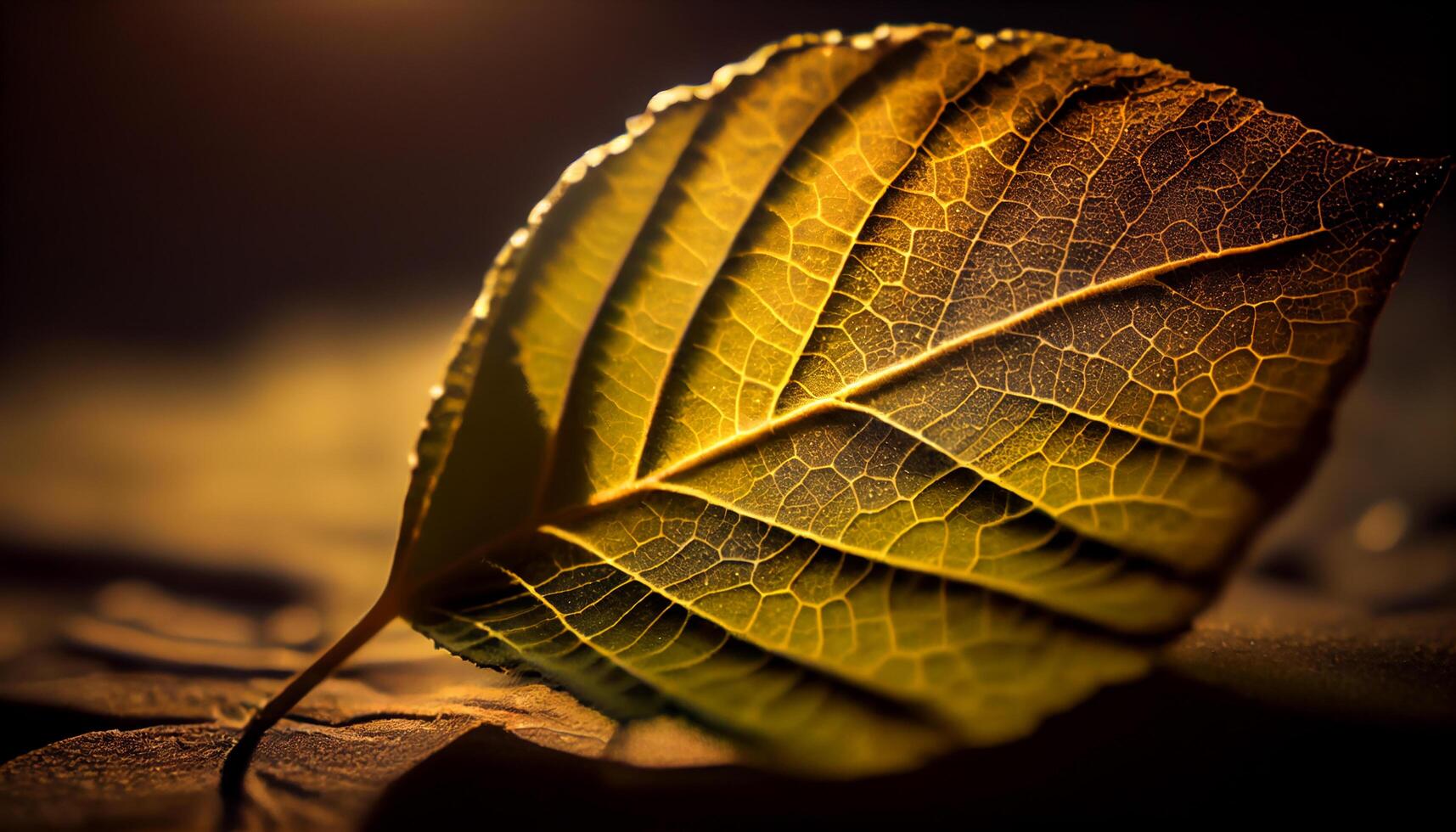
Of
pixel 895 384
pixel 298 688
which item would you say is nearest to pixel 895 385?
pixel 895 384

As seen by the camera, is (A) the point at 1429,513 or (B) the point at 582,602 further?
(A) the point at 1429,513

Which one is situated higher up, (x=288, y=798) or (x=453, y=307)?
(x=453, y=307)

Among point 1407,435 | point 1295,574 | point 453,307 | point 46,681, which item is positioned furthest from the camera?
point 453,307

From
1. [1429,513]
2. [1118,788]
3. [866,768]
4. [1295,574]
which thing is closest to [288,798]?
[866,768]

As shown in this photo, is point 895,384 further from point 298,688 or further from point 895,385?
point 298,688

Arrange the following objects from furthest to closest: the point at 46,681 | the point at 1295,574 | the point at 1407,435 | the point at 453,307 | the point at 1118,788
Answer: the point at 453,307
the point at 1407,435
the point at 1295,574
the point at 46,681
the point at 1118,788

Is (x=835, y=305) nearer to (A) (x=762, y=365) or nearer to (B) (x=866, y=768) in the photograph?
(A) (x=762, y=365)

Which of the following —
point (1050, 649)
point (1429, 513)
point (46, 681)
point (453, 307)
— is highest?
point (453, 307)
